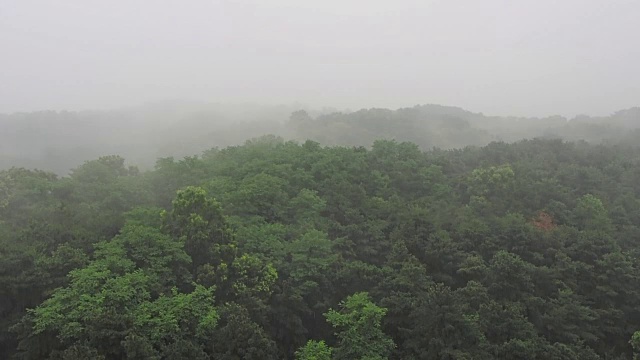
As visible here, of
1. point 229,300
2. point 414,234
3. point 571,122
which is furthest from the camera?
point 571,122

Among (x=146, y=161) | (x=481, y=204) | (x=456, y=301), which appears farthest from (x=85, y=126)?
(x=456, y=301)

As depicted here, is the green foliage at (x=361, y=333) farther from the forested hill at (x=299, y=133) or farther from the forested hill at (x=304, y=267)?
the forested hill at (x=299, y=133)

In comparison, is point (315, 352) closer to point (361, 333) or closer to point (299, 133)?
point (361, 333)

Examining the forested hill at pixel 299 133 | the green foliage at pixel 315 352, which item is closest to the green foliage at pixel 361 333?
the green foliage at pixel 315 352

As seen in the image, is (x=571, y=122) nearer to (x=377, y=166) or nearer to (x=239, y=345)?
(x=377, y=166)

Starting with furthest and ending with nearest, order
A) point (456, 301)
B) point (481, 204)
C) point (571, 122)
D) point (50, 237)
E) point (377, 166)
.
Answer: point (571, 122) < point (377, 166) < point (481, 204) < point (50, 237) < point (456, 301)

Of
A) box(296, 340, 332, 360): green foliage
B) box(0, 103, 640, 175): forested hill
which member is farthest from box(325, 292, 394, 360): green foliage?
box(0, 103, 640, 175): forested hill

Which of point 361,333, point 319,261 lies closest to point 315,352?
point 361,333
